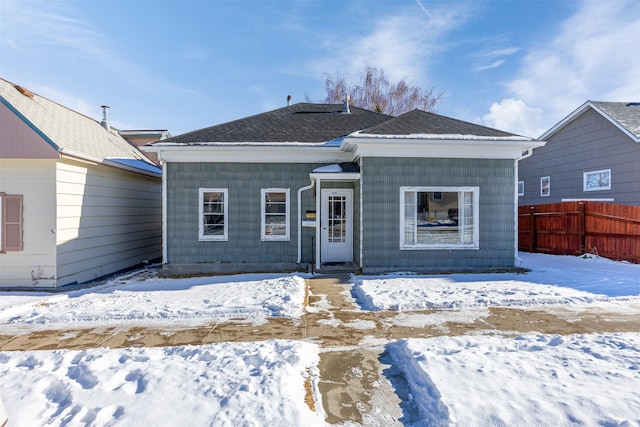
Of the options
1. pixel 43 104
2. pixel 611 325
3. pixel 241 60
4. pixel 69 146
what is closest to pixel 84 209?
pixel 69 146

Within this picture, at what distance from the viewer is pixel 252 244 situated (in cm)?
Result: 959

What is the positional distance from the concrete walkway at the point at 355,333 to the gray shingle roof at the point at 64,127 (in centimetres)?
488

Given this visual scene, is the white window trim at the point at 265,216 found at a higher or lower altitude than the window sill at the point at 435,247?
higher

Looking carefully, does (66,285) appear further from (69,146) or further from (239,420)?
(239,420)

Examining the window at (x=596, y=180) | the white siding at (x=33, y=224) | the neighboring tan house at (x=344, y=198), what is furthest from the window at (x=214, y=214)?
the window at (x=596, y=180)

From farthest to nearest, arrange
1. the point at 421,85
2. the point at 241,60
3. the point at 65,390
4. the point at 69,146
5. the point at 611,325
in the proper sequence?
the point at 421,85
the point at 241,60
the point at 69,146
the point at 611,325
the point at 65,390

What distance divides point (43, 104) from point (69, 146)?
2660 millimetres

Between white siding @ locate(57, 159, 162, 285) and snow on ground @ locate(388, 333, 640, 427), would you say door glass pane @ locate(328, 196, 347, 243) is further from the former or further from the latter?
white siding @ locate(57, 159, 162, 285)

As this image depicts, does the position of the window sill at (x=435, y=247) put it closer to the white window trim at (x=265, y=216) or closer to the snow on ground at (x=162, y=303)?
the snow on ground at (x=162, y=303)

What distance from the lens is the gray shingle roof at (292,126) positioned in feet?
32.0

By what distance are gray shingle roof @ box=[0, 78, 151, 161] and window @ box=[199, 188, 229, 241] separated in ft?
9.10

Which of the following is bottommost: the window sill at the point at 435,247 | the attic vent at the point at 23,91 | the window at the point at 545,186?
the window sill at the point at 435,247

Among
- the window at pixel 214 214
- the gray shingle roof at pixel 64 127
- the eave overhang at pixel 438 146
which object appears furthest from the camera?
the window at pixel 214 214

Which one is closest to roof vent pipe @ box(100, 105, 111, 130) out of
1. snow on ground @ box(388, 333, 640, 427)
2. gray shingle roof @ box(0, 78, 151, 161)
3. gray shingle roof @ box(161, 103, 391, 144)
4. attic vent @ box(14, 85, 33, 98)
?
gray shingle roof @ box(0, 78, 151, 161)
